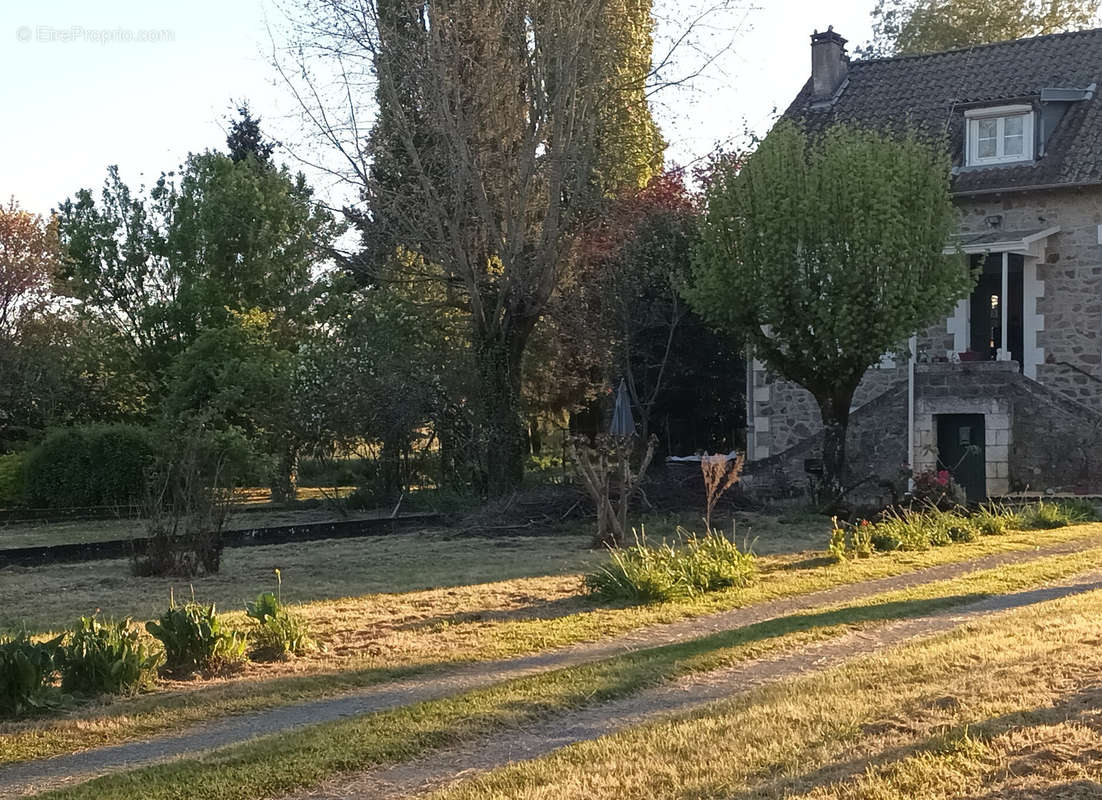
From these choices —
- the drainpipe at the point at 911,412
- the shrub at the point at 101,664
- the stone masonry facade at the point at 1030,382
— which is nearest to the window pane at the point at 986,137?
the stone masonry facade at the point at 1030,382

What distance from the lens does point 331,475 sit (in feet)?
85.4

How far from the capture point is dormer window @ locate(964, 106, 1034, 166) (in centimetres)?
2495

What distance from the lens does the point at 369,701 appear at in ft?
25.3

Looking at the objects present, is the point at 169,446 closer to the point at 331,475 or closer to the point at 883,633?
the point at 331,475

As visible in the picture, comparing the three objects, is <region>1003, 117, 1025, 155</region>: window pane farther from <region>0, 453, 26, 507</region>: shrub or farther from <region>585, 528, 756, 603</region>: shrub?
<region>0, 453, 26, 507</region>: shrub

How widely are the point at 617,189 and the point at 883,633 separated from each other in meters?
16.9

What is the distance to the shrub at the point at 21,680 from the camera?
24.5 feet

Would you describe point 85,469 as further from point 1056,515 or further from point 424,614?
point 1056,515

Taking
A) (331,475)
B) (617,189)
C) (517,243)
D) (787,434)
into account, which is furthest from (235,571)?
(787,434)

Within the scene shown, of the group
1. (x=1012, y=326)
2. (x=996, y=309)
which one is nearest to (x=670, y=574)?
(x=1012, y=326)

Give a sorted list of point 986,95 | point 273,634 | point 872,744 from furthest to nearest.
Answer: point 986,95
point 273,634
point 872,744

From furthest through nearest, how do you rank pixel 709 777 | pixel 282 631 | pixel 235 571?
pixel 235 571 → pixel 282 631 → pixel 709 777

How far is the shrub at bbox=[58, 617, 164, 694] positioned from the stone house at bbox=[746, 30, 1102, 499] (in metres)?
15.4

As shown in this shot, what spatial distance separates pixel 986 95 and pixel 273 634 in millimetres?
21909
